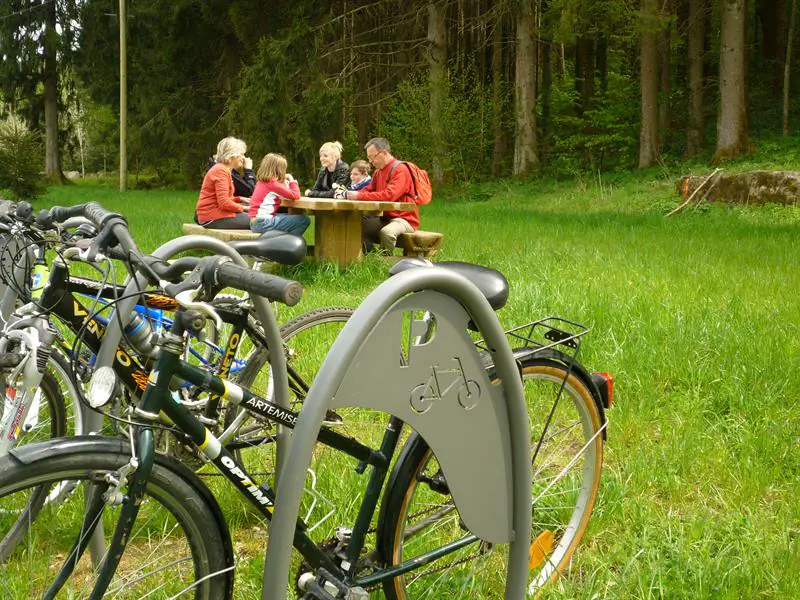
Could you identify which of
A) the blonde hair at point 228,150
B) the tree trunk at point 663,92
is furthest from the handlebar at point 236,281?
the tree trunk at point 663,92

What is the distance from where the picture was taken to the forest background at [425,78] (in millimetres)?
21312

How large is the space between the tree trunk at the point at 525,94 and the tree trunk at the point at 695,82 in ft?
13.7

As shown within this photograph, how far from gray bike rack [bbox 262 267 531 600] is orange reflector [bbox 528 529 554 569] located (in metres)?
0.42

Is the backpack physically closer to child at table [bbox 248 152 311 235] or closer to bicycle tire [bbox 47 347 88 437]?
child at table [bbox 248 152 311 235]

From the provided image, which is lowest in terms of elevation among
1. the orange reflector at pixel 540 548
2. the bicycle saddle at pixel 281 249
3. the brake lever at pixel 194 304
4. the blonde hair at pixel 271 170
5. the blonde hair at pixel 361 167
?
the orange reflector at pixel 540 548

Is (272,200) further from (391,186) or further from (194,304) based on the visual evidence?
(194,304)

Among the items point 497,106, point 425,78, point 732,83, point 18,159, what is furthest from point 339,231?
point 497,106

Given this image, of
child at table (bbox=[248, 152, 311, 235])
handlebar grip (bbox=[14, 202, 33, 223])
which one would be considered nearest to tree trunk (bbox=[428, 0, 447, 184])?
child at table (bbox=[248, 152, 311, 235])

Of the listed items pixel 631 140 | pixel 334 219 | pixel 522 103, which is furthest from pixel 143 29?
pixel 334 219

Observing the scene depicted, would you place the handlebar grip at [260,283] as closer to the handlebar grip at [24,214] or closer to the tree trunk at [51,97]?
the handlebar grip at [24,214]

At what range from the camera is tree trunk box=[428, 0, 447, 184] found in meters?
23.3

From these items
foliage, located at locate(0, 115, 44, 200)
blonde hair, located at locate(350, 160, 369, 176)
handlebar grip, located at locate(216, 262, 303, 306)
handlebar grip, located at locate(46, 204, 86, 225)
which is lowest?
handlebar grip, located at locate(216, 262, 303, 306)

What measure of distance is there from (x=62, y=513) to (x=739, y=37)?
17926 millimetres

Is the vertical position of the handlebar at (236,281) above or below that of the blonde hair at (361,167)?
below
